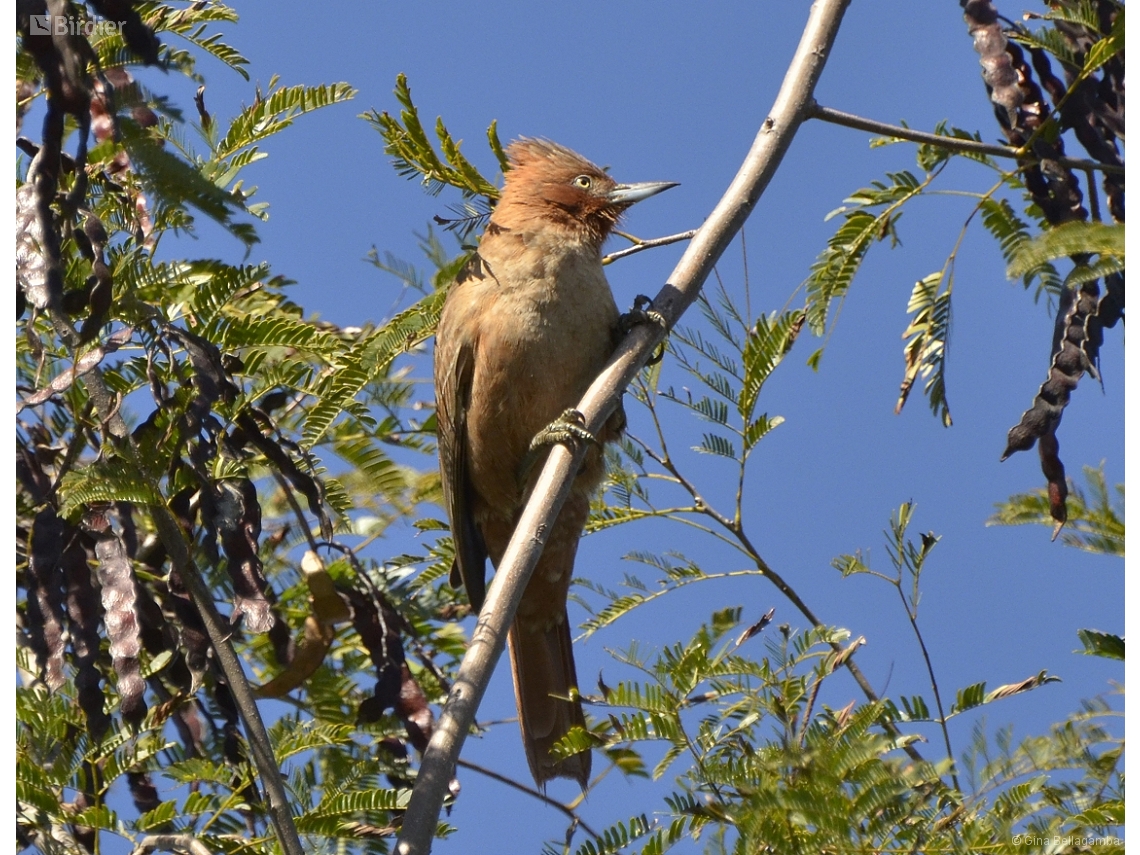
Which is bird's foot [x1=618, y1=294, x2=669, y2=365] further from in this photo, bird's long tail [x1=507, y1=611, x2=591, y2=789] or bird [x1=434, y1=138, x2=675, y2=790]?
bird's long tail [x1=507, y1=611, x2=591, y2=789]

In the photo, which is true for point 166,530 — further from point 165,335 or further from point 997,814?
Result: point 997,814

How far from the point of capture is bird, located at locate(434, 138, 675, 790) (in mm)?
4660

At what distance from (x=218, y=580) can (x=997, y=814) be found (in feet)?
8.08

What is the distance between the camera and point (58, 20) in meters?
2.01

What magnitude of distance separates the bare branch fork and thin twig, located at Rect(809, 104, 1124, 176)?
79 mm

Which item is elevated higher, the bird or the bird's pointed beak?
the bird's pointed beak

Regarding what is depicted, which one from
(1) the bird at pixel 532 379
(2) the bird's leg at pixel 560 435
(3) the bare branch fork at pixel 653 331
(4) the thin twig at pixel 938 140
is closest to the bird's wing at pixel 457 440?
(1) the bird at pixel 532 379

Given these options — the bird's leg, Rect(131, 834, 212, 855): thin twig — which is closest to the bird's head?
the bird's leg

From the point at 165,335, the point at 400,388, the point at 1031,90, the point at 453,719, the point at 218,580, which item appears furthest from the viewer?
the point at 400,388

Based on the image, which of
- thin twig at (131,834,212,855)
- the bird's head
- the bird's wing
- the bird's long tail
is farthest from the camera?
the bird's head

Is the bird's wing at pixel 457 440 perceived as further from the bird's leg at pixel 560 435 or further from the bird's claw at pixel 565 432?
the bird's claw at pixel 565 432

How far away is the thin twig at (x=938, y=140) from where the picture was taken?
335cm

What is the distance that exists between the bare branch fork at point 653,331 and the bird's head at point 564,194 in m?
1.09
